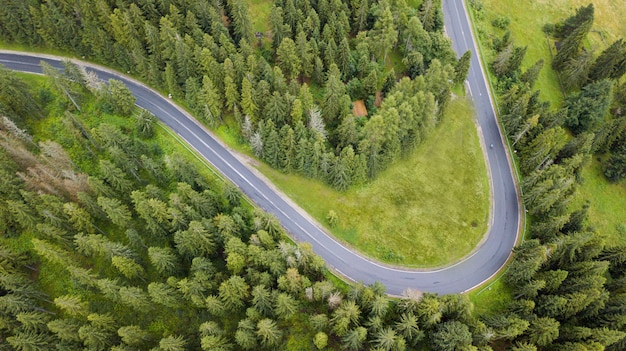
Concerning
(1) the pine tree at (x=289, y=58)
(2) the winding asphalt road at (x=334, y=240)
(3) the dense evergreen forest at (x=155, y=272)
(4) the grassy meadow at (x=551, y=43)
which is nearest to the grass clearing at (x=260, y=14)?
(1) the pine tree at (x=289, y=58)

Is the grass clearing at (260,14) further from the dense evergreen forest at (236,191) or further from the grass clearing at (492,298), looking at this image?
the grass clearing at (492,298)

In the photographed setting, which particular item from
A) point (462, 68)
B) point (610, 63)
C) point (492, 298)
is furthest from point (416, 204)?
point (610, 63)

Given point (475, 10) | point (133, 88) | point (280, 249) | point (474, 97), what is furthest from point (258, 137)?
point (475, 10)

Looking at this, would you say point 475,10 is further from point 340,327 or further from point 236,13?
point 340,327

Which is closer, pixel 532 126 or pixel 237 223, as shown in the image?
pixel 237 223

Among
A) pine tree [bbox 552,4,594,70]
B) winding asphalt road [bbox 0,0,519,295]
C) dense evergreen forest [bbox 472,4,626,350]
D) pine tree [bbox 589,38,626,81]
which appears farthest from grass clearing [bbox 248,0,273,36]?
pine tree [bbox 589,38,626,81]

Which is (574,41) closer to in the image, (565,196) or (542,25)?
(542,25)
